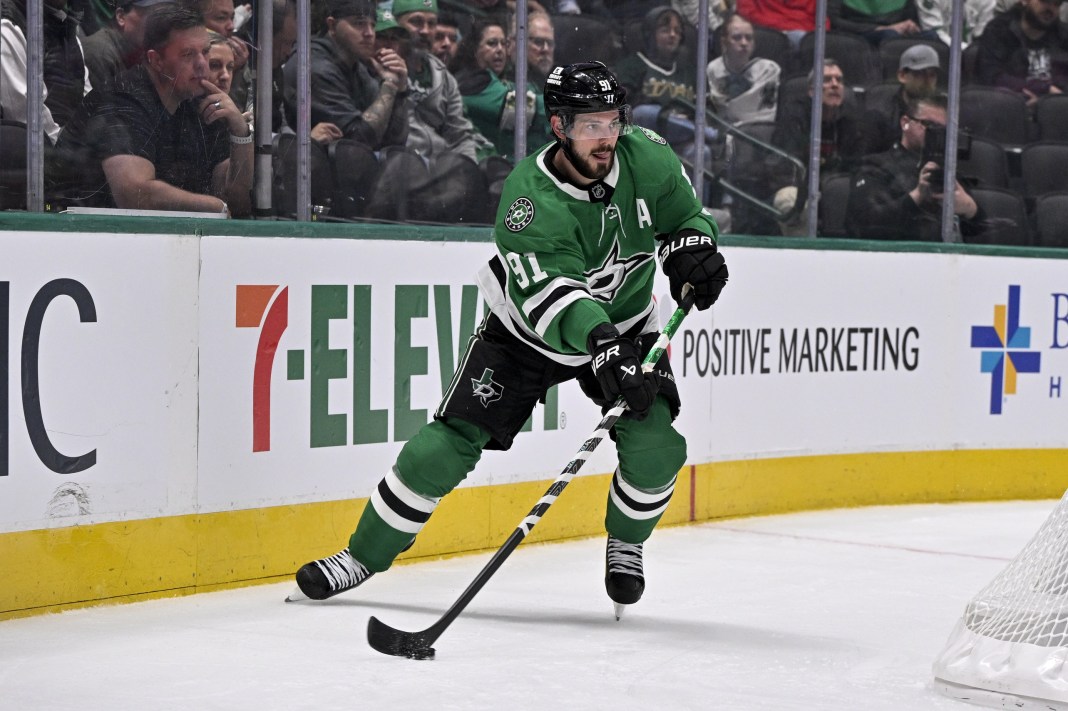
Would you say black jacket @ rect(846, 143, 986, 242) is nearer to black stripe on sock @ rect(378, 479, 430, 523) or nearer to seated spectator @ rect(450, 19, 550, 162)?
seated spectator @ rect(450, 19, 550, 162)

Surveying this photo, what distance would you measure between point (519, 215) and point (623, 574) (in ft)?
2.53

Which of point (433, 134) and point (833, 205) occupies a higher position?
point (433, 134)

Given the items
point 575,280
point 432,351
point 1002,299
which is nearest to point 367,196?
point 432,351

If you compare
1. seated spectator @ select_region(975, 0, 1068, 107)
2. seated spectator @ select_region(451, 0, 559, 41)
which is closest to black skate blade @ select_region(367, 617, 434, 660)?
seated spectator @ select_region(451, 0, 559, 41)

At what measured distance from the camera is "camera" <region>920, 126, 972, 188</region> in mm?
4941

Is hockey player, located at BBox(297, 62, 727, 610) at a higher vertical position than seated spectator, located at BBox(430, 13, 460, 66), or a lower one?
lower

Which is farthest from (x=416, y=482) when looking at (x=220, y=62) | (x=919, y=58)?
(x=919, y=58)

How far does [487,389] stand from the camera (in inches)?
114

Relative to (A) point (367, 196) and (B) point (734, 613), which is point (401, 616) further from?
(A) point (367, 196)

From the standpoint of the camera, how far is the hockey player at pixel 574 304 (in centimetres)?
270

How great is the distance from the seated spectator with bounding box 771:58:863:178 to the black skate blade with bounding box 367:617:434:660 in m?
2.62

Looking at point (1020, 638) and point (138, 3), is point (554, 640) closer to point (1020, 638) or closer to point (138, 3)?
point (1020, 638)

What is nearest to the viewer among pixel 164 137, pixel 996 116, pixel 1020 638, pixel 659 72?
pixel 1020 638

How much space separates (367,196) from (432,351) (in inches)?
17.5
